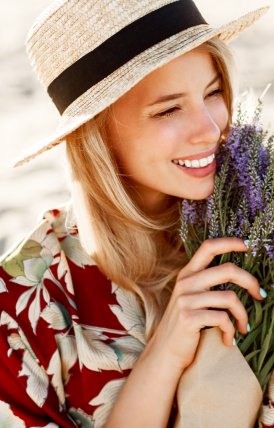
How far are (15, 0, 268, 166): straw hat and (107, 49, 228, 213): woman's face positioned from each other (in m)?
0.08

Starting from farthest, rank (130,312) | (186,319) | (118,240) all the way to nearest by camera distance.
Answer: (118,240) → (130,312) → (186,319)

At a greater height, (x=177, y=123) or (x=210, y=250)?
(x=177, y=123)

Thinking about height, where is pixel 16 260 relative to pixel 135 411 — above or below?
above

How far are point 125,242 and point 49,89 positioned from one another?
551 mm

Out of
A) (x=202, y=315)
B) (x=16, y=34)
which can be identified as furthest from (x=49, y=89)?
(x=16, y=34)

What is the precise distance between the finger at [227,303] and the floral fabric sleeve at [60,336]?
1.31 feet

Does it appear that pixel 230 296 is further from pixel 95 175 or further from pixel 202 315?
pixel 95 175

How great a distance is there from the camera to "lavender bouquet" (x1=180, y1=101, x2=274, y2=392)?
2211mm

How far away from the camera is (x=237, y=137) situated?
7.75ft

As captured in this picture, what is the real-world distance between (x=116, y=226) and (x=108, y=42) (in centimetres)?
62

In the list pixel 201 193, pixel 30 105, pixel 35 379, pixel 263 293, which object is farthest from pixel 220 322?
pixel 30 105

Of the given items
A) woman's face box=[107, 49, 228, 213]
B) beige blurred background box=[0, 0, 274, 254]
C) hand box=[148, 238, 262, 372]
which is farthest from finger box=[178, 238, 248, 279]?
beige blurred background box=[0, 0, 274, 254]

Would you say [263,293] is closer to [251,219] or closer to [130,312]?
[251,219]

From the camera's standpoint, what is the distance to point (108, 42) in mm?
2506
